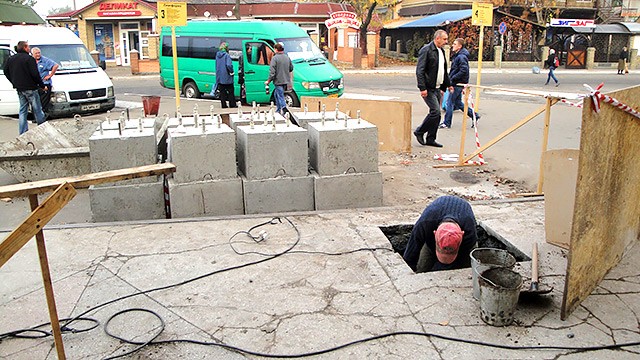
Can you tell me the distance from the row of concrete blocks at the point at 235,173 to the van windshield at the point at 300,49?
10.2 metres

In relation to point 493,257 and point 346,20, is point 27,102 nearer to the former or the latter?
point 493,257

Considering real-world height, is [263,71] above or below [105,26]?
below

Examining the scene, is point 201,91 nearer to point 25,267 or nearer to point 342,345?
point 25,267

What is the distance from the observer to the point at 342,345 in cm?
372

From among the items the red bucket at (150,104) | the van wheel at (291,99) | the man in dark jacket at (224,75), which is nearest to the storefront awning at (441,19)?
the van wheel at (291,99)

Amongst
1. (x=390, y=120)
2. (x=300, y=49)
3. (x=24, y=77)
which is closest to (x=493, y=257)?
(x=390, y=120)

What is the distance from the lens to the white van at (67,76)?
14.2 metres

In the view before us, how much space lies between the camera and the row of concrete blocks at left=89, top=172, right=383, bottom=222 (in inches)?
247

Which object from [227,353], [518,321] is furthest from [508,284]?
[227,353]

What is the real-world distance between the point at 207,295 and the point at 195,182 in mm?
2085

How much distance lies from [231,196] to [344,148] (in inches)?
56.1

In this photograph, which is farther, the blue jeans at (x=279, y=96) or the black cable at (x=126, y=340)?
the blue jeans at (x=279, y=96)

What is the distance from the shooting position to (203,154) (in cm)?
624

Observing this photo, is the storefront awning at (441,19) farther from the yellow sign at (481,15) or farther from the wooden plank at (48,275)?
the wooden plank at (48,275)
